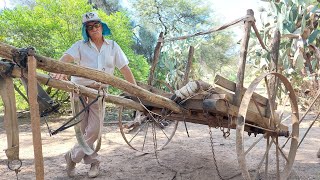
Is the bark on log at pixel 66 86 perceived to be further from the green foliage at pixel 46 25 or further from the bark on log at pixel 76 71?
the green foliage at pixel 46 25

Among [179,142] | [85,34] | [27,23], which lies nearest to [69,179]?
[85,34]

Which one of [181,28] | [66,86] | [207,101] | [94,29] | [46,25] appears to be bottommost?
[207,101]

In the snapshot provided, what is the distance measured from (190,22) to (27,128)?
16.3 m

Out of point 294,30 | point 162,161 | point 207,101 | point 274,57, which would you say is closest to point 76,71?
point 207,101

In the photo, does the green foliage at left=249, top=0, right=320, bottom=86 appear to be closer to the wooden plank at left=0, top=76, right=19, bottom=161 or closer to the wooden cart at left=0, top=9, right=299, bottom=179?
the wooden cart at left=0, top=9, right=299, bottom=179

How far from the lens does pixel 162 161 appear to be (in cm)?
417

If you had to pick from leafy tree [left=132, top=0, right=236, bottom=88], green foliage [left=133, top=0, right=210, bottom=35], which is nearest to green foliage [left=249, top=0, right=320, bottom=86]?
leafy tree [left=132, top=0, right=236, bottom=88]

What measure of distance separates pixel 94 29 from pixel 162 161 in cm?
195

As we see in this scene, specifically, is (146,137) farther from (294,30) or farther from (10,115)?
(10,115)

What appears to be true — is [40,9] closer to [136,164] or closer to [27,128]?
[27,128]

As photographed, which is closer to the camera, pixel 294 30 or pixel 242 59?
pixel 242 59

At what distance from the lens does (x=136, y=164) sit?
4074 mm

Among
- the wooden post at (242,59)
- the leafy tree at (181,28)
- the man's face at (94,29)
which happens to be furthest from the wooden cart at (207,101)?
the leafy tree at (181,28)

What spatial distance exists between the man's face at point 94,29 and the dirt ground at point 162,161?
1605 millimetres
